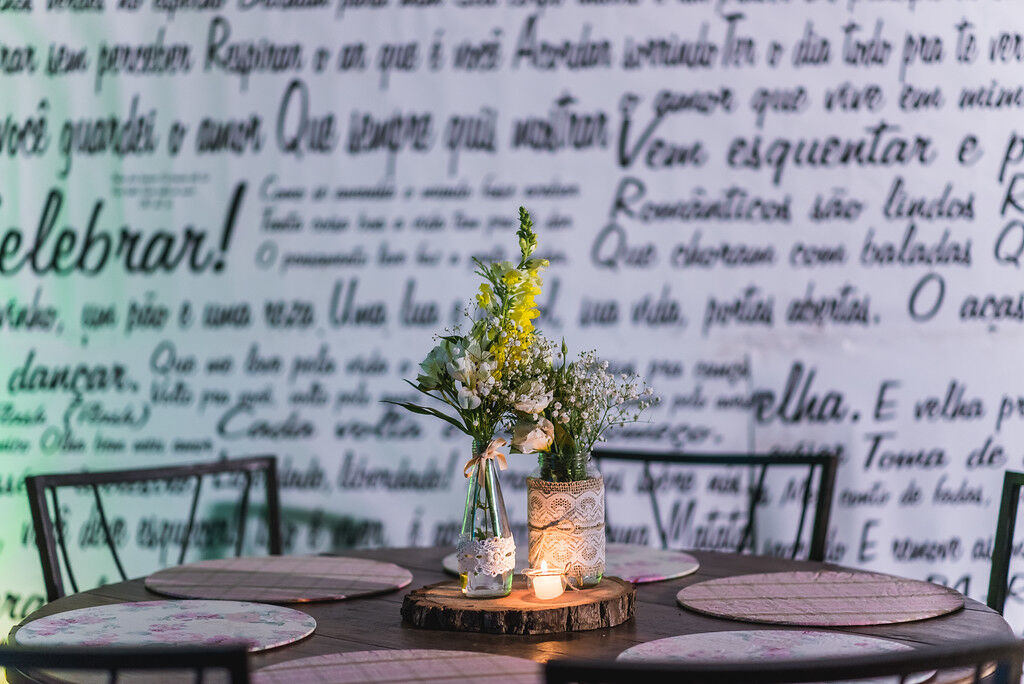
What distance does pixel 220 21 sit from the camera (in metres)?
3.22

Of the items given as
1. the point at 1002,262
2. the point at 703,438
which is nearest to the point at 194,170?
the point at 703,438

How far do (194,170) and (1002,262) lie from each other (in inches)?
88.3

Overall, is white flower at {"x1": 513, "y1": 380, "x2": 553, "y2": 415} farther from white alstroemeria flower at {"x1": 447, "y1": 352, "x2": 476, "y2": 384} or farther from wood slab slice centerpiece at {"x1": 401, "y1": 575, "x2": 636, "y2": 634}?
wood slab slice centerpiece at {"x1": 401, "y1": 575, "x2": 636, "y2": 634}

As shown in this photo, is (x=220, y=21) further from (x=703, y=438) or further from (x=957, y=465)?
(x=957, y=465)

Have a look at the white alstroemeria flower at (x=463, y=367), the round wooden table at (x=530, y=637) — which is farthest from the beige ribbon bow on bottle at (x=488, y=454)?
the round wooden table at (x=530, y=637)

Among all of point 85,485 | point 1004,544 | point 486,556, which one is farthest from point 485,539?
point 85,485

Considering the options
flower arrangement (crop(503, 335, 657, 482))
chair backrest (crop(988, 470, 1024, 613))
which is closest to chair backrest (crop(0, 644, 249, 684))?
flower arrangement (crop(503, 335, 657, 482))

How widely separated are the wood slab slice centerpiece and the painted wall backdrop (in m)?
1.45

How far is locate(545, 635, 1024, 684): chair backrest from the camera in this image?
1057mm

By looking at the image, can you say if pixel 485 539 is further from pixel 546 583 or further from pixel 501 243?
pixel 501 243

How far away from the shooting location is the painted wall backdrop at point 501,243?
10.2 ft

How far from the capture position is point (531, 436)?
168cm

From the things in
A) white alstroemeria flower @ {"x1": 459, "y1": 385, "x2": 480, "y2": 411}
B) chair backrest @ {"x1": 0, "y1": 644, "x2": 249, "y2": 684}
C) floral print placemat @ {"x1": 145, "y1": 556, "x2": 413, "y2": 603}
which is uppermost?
white alstroemeria flower @ {"x1": 459, "y1": 385, "x2": 480, "y2": 411}

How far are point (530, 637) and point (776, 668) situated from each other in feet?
1.97
